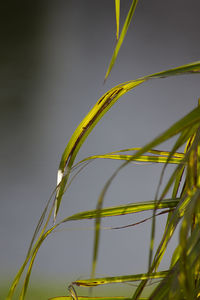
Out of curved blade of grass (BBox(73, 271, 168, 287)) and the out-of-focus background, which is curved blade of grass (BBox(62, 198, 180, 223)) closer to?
curved blade of grass (BBox(73, 271, 168, 287))

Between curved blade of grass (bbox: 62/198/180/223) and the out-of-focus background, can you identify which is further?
the out-of-focus background

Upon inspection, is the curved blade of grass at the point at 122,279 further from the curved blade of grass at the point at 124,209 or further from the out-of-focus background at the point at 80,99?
the out-of-focus background at the point at 80,99

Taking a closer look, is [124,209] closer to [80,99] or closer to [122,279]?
[122,279]

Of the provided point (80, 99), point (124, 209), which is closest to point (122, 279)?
point (124, 209)

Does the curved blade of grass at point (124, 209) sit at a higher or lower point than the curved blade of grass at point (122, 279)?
higher

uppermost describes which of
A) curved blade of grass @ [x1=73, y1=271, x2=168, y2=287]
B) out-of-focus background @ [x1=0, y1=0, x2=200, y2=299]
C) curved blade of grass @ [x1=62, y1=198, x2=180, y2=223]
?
out-of-focus background @ [x1=0, y1=0, x2=200, y2=299]

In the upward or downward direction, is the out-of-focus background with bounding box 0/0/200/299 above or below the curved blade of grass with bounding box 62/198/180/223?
above

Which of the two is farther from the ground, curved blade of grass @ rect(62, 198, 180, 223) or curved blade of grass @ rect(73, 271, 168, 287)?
curved blade of grass @ rect(62, 198, 180, 223)

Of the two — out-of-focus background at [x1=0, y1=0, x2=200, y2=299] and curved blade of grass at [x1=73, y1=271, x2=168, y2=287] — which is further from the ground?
out-of-focus background at [x1=0, y1=0, x2=200, y2=299]

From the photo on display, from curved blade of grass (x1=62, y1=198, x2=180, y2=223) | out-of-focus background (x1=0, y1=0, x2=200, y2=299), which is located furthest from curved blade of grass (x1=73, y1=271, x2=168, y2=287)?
out-of-focus background (x1=0, y1=0, x2=200, y2=299)

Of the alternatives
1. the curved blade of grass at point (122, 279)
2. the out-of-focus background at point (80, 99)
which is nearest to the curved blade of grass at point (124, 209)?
the curved blade of grass at point (122, 279)
